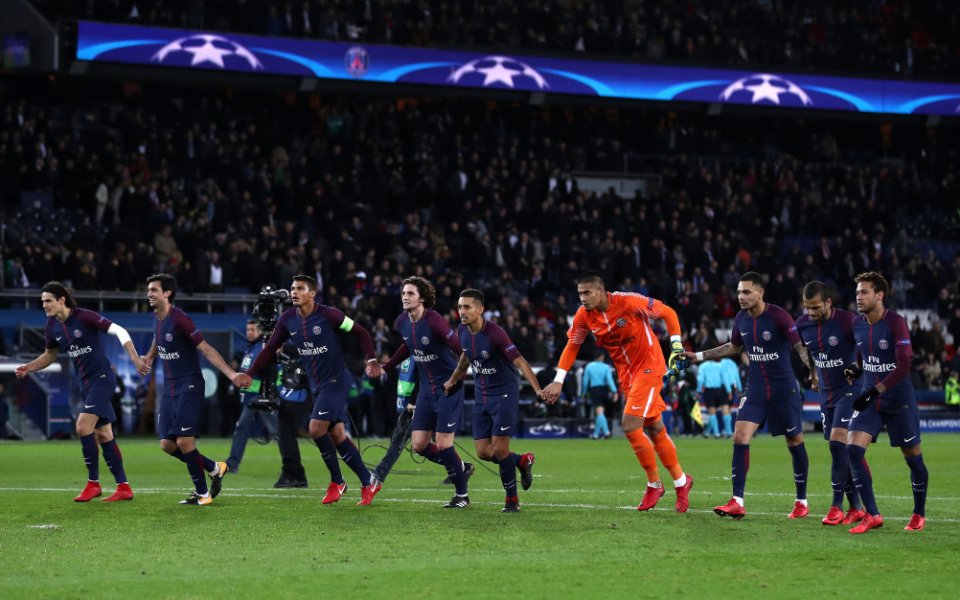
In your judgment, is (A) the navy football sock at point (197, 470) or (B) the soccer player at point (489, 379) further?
(A) the navy football sock at point (197, 470)

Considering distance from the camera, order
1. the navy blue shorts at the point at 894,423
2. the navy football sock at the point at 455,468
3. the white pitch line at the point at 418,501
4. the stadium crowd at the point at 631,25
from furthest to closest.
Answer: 1. the stadium crowd at the point at 631,25
2. the navy football sock at the point at 455,468
3. the white pitch line at the point at 418,501
4. the navy blue shorts at the point at 894,423

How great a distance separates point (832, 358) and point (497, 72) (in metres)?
31.0

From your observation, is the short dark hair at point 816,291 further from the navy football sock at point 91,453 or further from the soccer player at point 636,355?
the navy football sock at point 91,453

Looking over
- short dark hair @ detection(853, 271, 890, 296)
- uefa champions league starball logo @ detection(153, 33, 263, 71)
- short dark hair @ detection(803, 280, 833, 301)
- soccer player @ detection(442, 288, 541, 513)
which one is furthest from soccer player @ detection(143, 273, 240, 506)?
uefa champions league starball logo @ detection(153, 33, 263, 71)

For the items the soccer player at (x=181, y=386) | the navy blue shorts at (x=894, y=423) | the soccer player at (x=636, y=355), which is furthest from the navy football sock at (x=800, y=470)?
the soccer player at (x=181, y=386)

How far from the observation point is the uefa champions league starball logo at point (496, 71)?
4450cm

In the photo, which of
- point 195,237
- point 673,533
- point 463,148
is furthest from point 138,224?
point 673,533

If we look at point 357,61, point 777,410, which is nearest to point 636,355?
point 777,410

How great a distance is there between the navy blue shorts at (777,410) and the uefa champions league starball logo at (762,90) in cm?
3491

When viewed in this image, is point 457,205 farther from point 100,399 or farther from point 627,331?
point 627,331

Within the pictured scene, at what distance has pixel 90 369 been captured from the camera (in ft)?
55.2

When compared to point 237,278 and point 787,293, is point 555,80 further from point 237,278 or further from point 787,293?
point 237,278

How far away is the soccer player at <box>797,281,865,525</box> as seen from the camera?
14367 millimetres

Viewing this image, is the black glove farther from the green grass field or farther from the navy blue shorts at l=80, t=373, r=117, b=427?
the navy blue shorts at l=80, t=373, r=117, b=427
